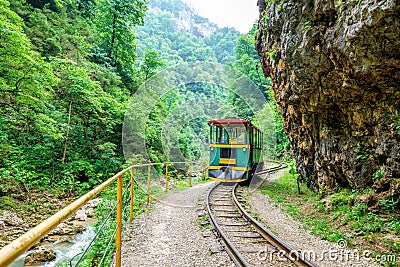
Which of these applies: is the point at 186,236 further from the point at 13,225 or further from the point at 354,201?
the point at 13,225

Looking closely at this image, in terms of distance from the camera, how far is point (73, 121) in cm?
1077

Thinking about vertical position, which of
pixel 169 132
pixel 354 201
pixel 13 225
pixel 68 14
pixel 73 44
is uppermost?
pixel 68 14

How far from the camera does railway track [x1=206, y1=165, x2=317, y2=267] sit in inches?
145

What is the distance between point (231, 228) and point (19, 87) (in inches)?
269

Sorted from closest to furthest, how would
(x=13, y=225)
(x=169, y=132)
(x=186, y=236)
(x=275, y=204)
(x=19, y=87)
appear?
(x=186, y=236) → (x=13, y=225) → (x=19, y=87) → (x=275, y=204) → (x=169, y=132)

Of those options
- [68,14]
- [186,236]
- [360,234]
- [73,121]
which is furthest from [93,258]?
[68,14]

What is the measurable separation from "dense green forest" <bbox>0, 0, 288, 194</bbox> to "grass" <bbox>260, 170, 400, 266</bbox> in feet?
25.3

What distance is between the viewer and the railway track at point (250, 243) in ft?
12.1

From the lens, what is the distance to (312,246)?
453cm

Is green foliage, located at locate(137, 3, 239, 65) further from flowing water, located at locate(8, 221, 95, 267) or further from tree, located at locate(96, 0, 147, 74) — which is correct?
flowing water, located at locate(8, 221, 95, 267)

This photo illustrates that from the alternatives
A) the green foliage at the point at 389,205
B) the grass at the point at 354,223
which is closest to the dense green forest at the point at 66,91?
the grass at the point at 354,223

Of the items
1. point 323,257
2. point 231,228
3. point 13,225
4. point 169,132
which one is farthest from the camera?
point 169,132
